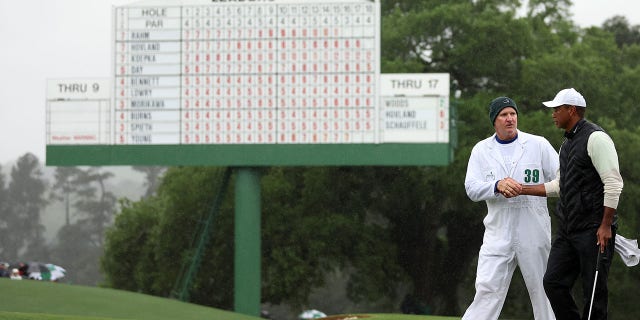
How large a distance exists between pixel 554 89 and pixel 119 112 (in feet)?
53.8

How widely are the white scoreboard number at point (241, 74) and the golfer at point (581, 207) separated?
1428 cm

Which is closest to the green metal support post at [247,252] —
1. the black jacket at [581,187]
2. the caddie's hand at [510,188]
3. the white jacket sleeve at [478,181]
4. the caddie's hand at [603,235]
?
the white jacket sleeve at [478,181]

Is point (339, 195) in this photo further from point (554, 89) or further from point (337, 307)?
point (337, 307)

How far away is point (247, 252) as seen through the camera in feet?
76.1

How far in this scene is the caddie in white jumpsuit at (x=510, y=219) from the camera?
7.48m

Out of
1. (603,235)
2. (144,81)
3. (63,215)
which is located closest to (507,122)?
(603,235)

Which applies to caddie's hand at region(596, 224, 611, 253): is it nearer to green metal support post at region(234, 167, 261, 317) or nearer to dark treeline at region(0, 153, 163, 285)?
green metal support post at region(234, 167, 261, 317)

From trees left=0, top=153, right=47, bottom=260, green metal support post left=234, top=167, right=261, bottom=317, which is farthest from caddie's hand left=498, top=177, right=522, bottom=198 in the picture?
trees left=0, top=153, right=47, bottom=260

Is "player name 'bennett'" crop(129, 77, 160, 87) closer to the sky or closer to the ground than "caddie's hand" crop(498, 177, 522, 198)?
closer to the sky

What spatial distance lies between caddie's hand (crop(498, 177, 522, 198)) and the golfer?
3.0 inches

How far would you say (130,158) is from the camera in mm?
22000

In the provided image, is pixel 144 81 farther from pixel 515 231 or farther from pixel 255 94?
pixel 515 231

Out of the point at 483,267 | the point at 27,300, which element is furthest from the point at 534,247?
the point at 27,300

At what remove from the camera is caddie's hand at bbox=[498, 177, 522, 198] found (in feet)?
23.6
